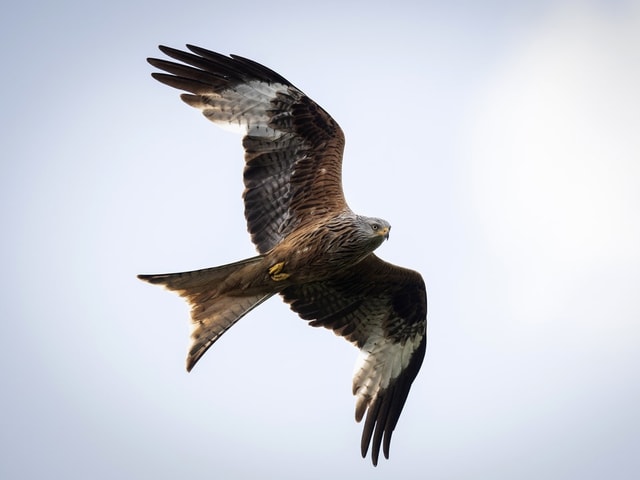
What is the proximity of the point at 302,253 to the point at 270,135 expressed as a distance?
1.56m

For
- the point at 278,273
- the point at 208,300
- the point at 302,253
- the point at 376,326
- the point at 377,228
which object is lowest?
the point at 208,300

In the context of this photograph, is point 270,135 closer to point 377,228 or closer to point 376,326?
point 377,228

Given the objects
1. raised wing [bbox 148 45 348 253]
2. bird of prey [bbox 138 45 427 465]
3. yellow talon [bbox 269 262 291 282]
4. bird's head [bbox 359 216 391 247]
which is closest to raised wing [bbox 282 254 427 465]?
bird of prey [bbox 138 45 427 465]

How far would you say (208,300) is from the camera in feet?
32.8

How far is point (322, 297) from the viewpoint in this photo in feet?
36.3

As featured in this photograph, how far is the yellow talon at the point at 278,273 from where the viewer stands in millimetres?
9969

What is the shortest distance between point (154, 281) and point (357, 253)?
87.0 inches

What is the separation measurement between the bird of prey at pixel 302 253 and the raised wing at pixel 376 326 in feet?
0.04

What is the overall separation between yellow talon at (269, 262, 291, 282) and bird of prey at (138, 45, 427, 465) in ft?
0.04

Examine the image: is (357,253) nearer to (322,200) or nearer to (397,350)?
(322,200)

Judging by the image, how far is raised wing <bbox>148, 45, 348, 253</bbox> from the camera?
10422 millimetres

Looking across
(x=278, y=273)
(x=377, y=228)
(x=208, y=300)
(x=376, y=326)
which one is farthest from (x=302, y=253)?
(x=376, y=326)

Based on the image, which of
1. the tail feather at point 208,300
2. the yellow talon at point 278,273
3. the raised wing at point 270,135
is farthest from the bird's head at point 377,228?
the tail feather at point 208,300

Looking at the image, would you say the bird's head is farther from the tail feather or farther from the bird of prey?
the tail feather
